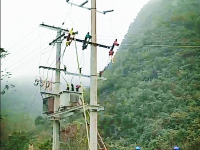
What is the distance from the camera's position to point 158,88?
34.7 meters

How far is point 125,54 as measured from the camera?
45.0 m

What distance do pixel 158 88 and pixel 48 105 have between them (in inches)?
977

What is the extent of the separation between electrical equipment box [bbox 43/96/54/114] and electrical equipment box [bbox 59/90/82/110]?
84 cm

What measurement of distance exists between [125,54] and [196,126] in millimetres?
20710

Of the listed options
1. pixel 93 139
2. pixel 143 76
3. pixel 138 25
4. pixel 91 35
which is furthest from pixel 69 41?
pixel 138 25

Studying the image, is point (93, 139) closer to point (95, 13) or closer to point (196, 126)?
point (95, 13)

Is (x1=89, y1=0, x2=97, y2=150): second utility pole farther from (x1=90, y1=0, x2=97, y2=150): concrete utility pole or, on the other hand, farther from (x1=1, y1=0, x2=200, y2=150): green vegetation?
(x1=1, y1=0, x2=200, y2=150): green vegetation

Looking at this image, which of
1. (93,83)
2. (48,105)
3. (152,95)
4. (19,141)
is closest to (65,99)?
(48,105)

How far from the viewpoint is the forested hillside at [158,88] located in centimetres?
2811

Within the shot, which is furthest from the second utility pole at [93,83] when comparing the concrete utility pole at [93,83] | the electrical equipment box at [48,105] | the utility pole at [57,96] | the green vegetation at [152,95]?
the green vegetation at [152,95]

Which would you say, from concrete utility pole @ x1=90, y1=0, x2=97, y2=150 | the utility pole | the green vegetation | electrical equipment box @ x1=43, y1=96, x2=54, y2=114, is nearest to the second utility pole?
concrete utility pole @ x1=90, y1=0, x2=97, y2=150

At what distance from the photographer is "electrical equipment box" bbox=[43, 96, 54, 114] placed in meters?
11.1

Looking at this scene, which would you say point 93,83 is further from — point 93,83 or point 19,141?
point 19,141

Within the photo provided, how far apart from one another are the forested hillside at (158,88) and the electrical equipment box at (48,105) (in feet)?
37.7
